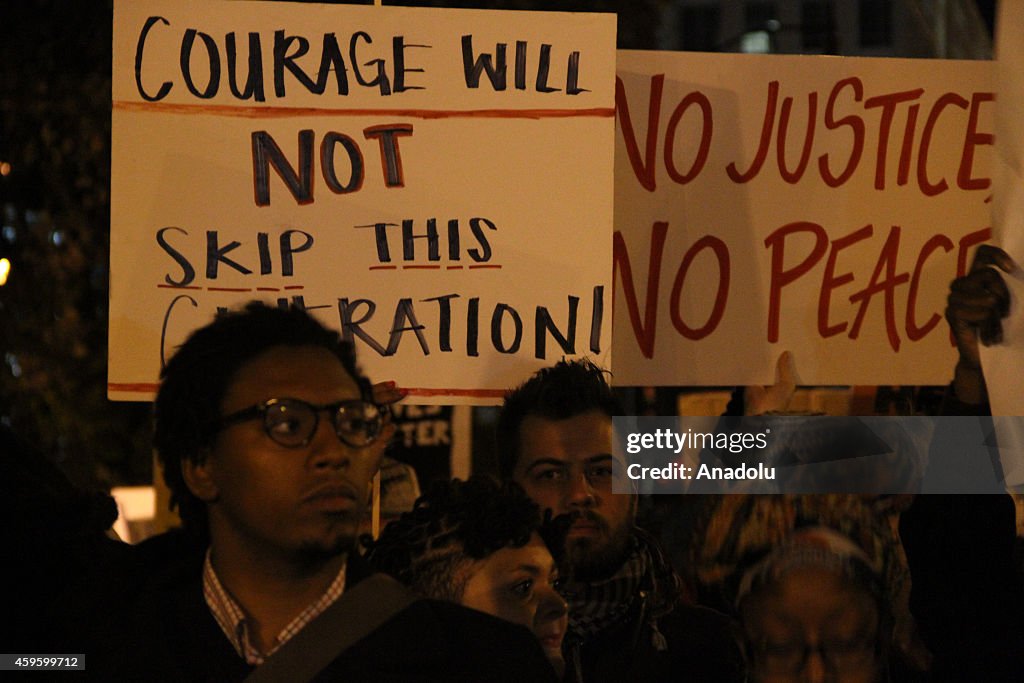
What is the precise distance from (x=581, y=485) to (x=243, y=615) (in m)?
0.65

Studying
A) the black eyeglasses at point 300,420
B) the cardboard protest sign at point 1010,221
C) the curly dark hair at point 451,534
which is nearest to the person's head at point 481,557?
the curly dark hair at point 451,534

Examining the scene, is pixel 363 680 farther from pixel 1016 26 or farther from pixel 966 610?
pixel 1016 26

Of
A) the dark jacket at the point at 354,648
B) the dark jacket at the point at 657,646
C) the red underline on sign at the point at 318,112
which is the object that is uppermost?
the red underline on sign at the point at 318,112

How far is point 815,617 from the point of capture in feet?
6.53

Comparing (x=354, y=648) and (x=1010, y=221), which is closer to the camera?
(x=354, y=648)

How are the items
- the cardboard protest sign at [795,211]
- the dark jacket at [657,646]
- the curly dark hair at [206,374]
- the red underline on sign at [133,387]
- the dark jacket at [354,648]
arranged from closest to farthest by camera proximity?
the dark jacket at [354,648]
the curly dark hair at [206,374]
the dark jacket at [657,646]
the red underline on sign at [133,387]
the cardboard protest sign at [795,211]

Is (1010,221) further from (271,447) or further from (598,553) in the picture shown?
(271,447)

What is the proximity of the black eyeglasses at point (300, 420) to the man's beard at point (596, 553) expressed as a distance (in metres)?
0.48

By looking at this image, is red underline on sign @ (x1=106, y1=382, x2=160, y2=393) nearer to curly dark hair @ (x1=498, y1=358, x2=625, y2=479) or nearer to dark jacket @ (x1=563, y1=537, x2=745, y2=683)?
curly dark hair @ (x1=498, y1=358, x2=625, y2=479)

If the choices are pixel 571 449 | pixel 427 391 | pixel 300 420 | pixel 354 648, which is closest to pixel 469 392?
pixel 427 391

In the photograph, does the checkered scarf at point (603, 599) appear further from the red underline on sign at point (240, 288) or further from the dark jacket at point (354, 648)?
the red underline on sign at point (240, 288)

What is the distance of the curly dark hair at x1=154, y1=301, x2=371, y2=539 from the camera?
2.09 metres

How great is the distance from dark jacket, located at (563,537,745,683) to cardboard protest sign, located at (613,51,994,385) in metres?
0.57

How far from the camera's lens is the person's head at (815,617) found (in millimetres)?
1984
